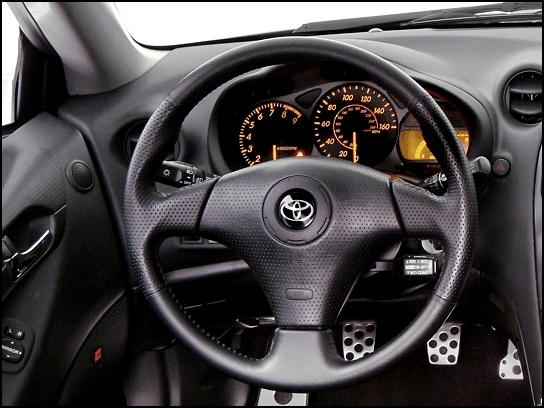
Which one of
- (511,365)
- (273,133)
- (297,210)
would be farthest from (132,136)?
(511,365)

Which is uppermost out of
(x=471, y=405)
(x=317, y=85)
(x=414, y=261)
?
(x=317, y=85)

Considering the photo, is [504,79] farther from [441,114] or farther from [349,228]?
[349,228]

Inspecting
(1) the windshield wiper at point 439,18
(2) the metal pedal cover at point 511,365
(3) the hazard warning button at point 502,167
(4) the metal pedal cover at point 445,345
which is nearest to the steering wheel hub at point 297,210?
(3) the hazard warning button at point 502,167

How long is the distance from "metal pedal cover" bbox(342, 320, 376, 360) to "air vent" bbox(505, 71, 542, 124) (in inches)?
26.0

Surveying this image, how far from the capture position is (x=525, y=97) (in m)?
1.40

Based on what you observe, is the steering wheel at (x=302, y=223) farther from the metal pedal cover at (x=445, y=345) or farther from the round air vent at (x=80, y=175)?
the metal pedal cover at (x=445, y=345)

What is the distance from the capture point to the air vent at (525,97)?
4.55 feet

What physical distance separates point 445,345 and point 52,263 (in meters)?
1.03

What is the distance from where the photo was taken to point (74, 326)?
135cm

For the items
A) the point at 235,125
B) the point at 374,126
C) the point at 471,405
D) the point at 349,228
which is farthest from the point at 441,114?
the point at 471,405

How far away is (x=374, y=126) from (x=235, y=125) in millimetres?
321

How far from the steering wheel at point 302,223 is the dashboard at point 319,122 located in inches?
14.3

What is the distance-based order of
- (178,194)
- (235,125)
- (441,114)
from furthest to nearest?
(235,125) → (178,194) → (441,114)

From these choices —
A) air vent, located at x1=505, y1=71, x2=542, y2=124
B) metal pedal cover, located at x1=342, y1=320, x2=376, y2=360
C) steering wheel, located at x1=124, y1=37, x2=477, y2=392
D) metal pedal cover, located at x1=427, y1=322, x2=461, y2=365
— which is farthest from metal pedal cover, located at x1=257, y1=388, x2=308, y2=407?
air vent, located at x1=505, y1=71, x2=542, y2=124
